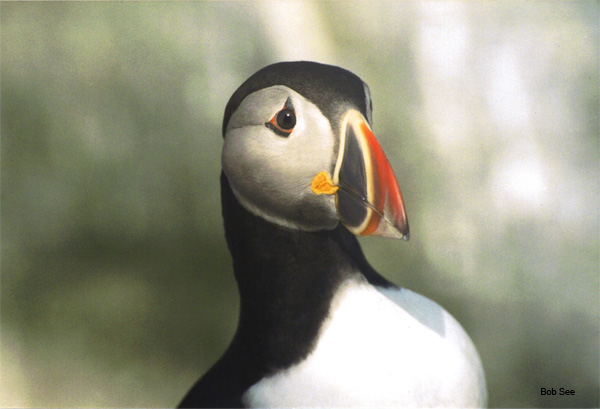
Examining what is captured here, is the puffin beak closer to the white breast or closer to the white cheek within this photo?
the white cheek

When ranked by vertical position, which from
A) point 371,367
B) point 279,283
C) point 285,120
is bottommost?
point 371,367

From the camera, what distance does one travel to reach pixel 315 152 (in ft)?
3.54

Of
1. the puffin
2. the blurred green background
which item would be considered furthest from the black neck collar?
the blurred green background

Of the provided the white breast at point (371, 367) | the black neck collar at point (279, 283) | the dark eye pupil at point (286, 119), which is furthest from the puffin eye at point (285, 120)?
the white breast at point (371, 367)

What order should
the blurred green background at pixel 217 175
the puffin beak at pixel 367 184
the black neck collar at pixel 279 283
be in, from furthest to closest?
the blurred green background at pixel 217 175
the black neck collar at pixel 279 283
the puffin beak at pixel 367 184

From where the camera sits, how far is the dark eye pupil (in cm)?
108

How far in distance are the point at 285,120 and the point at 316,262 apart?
30 cm

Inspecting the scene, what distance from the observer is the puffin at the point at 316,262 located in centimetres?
108

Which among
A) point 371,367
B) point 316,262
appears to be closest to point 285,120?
point 316,262

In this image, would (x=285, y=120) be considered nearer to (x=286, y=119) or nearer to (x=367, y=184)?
(x=286, y=119)

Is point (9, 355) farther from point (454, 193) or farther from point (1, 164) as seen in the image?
point (454, 193)

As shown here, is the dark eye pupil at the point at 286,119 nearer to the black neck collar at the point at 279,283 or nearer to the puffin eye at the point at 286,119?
the puffin eye at the point at 286,119

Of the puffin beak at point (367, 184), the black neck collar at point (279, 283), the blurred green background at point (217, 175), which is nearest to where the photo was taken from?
the puffin beak at point (367, 184)

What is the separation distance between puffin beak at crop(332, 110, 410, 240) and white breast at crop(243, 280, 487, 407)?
0.19 metres
